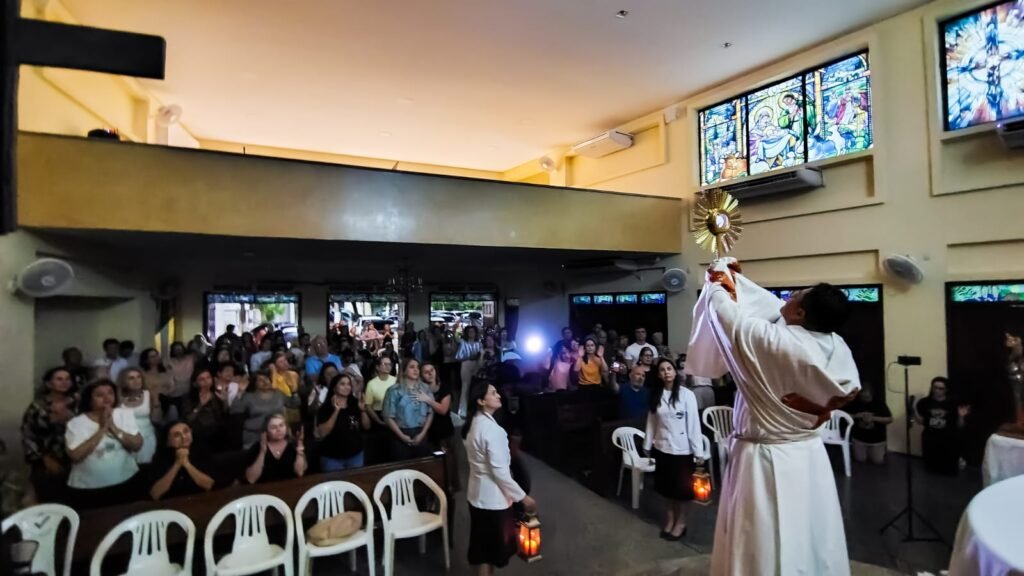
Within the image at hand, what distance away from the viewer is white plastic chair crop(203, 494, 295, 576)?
3.37 m

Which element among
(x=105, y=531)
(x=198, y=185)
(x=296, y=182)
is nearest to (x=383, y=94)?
(x=296, y=182)

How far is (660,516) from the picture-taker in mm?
5152

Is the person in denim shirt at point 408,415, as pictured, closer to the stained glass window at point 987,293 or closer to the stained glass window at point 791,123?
the stained glass window at point 987,293

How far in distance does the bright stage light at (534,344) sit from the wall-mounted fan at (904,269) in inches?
304

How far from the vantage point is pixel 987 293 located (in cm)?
632

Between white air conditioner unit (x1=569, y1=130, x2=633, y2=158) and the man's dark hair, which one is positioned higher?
A: white air conditioner unit (x1=569, y1=130, x2=633, y2=158)

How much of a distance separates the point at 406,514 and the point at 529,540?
1.40m

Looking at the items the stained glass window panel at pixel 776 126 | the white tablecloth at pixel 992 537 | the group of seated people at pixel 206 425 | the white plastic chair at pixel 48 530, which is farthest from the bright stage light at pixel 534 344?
the white tablecloth at pixel 992 537

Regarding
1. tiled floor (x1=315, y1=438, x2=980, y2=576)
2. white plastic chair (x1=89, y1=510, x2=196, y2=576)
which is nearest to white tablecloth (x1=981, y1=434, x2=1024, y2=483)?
tiled floor (x1=315, y1=438, x2=980, y2=576)

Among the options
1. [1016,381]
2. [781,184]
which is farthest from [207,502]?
[781,184]

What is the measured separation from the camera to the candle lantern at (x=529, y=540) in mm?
3102

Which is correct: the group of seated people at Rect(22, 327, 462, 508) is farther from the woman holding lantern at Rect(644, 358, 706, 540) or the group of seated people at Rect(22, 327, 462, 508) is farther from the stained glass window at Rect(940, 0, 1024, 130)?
the stained glass window at Rect(940, 0, 1024, 130)

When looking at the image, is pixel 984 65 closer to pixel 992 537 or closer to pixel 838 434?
pixel 838 434

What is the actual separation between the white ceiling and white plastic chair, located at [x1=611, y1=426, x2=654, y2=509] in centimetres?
540
